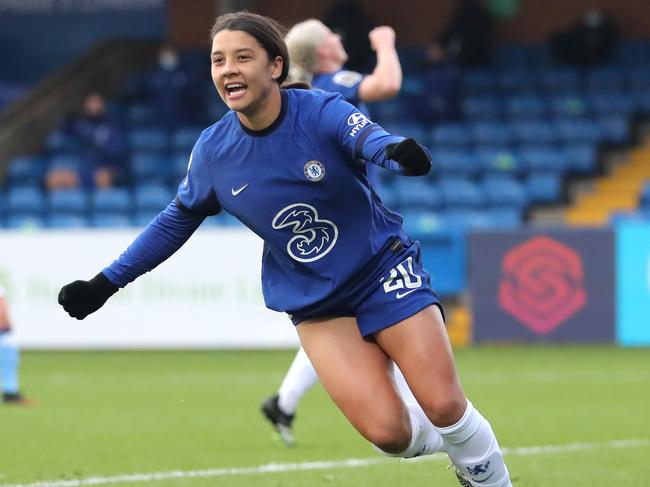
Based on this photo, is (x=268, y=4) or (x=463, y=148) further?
(x=268, y=4)

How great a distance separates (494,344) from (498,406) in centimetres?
567

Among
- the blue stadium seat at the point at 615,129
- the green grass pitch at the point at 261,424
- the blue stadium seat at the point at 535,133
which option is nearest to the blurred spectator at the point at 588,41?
the blue stadium seat at the point at 615,129

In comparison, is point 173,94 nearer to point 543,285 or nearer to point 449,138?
point 449,138

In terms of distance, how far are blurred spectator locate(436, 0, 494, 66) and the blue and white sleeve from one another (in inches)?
675

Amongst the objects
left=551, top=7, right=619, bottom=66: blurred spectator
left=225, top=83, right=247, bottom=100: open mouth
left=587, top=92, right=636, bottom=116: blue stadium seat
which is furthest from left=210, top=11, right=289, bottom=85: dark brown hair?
left=551, top=7, right=619, bottom=66: blurred spectator

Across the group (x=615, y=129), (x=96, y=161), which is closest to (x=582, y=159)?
(x=615, y=129)

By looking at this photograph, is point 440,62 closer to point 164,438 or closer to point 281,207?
point 164,438

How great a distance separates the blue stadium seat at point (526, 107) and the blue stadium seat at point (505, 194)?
2.32 meters

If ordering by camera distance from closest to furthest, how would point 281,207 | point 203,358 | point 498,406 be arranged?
point 281,207 → point 498,406 → point 203,358

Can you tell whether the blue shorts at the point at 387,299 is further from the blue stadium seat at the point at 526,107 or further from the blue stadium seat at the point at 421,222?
the blue stadium seat at the point at 526,107

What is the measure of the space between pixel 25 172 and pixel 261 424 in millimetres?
13343

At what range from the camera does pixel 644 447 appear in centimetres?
809

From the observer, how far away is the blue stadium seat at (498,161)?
20172 mm

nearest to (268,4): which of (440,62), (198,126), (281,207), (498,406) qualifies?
(198,126)
